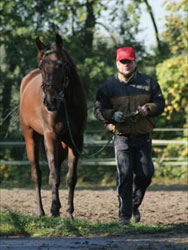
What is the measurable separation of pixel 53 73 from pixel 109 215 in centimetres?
212

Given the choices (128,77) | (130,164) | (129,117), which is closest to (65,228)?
(130,164)

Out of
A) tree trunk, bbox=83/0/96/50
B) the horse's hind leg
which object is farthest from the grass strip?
tree trunk, bbox=83/0/96/50

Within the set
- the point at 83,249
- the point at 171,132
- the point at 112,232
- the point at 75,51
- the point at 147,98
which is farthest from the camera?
the point at 75,51

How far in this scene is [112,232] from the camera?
7340 millimetres

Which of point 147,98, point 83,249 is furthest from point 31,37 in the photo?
point 83,249

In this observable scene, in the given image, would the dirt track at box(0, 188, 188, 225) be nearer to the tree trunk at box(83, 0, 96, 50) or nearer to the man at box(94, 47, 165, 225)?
the man at box(94, 47, 165, 225)

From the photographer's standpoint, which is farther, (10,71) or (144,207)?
(10,71)

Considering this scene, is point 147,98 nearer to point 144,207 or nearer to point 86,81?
point 144,207

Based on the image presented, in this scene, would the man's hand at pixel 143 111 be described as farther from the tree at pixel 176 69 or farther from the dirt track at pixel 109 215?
the tree at pixel 176 69

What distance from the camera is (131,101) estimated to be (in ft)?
26.6

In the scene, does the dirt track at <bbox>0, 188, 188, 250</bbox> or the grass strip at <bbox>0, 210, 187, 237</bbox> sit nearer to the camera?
the dirt track at <bbox>0, 188, 188, 250</bbox>

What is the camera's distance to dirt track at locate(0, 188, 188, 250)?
6352 millimetres

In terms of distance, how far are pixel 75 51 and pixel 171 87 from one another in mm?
5489

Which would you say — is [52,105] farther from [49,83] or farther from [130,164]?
[130,164]
